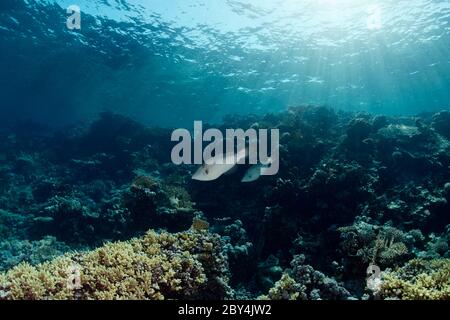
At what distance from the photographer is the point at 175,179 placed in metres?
13.8

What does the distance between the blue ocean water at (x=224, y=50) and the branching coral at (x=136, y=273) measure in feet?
60.4

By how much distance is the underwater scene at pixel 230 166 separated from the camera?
19.4 ft

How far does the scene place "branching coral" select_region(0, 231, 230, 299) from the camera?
15.8 ft

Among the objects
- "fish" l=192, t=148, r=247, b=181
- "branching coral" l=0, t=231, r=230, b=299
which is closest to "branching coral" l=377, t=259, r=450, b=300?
"branching coral" l=0, t=231, r=230, b=299

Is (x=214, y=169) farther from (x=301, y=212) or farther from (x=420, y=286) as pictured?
(x=301, y=212)

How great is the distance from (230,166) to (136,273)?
2513 mm

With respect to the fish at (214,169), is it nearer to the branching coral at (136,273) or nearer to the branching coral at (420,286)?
the branching coral at (136,273)

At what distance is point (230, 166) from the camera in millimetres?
4344

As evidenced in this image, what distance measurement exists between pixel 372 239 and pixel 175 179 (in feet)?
27.0

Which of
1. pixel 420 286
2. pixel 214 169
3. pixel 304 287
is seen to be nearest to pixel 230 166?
pixel 214 169

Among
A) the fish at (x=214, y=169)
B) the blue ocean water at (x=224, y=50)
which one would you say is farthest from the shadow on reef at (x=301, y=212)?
the blue ocean water at (x=224, y=50)
